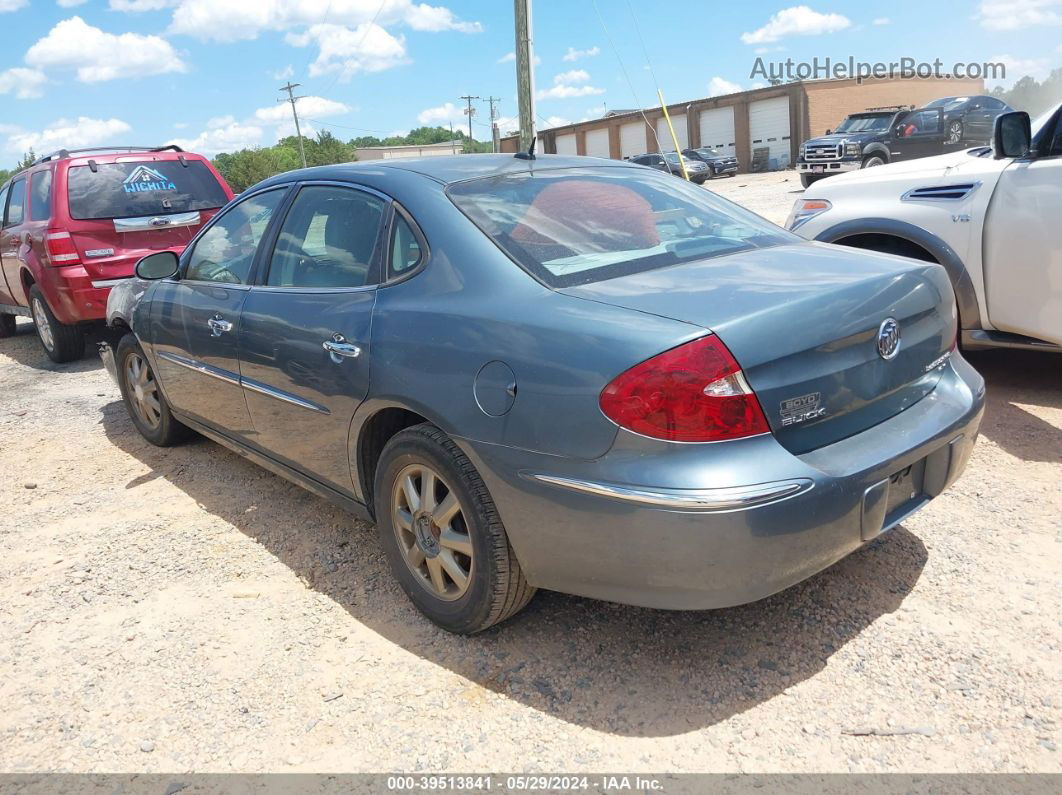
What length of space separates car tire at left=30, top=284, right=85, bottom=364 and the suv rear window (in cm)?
105

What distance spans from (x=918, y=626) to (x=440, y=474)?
165cm

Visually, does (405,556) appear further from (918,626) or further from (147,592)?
(918,626)

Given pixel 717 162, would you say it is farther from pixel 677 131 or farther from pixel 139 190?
pixel 139 190

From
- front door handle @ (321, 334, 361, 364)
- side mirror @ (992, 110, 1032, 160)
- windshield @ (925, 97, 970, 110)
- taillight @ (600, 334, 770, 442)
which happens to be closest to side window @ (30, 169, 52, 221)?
front door handle @ (321, 334, 361, 364)

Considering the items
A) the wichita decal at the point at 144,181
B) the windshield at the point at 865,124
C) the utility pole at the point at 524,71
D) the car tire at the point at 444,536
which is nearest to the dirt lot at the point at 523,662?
the car tire at the point at 444,536

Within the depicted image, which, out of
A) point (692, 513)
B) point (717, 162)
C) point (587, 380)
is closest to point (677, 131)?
point (717, 162)

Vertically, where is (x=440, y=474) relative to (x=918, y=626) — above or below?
above

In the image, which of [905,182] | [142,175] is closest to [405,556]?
[905,182]

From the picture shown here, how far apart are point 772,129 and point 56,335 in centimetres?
4057

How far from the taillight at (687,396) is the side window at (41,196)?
24.2 ft

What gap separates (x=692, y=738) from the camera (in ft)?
7.72

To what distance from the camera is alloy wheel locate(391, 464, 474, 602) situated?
277cm

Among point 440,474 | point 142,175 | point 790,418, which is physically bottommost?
point 440,474

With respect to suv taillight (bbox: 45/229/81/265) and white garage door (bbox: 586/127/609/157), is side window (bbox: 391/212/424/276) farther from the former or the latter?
white garage door (bbox: 586/127/609/157)
